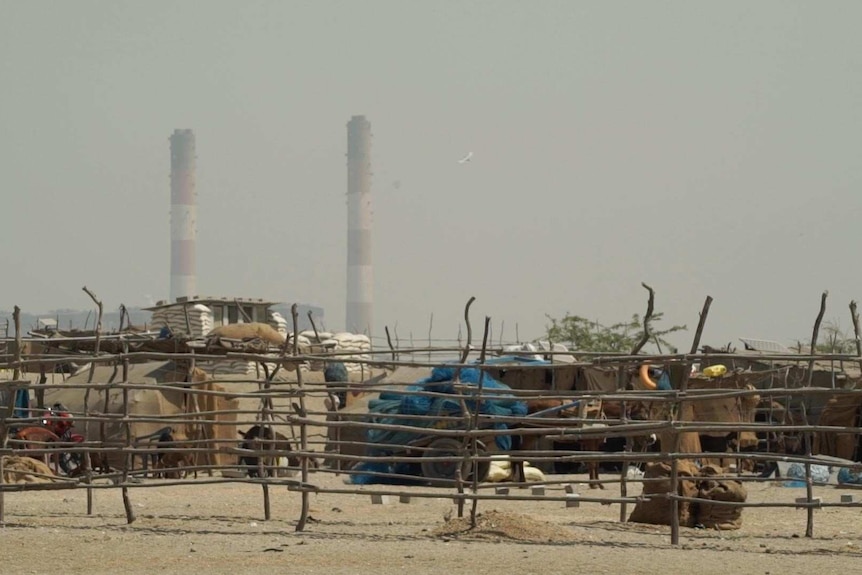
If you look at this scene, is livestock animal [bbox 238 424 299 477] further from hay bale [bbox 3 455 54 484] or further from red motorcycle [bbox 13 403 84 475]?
hay bale [bbox 3 455 54 484]

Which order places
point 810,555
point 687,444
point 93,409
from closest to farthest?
1. point 810,555
2. point 687,444
3. point 93,409

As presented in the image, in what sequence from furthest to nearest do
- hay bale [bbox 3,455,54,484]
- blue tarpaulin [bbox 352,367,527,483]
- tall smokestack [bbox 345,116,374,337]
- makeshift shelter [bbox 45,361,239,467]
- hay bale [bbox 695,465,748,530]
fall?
tall smokestack [bbox 345,116,374,337] → makeshift shelter [bbox 45,361,239,467] → blue tarpaulin [bbox 352,367,527,483] → hay bale [bbox 3,455,54,484] → hay bale [bbox 695,465,748,530]

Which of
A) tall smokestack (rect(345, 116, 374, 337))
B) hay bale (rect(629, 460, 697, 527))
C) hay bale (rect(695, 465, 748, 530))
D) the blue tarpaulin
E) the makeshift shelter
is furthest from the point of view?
tall smokestack (rect(345, 116, 374, 337))

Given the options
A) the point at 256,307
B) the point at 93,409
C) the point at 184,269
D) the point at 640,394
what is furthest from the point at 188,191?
the point at 640,394

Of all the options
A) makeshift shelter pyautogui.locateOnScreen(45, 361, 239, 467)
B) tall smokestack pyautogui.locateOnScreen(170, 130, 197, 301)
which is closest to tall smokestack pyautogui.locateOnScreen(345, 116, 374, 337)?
tall smokestack pyautogui.locateOnScreen(170, 130, 197, 301)

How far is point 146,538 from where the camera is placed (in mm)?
8391

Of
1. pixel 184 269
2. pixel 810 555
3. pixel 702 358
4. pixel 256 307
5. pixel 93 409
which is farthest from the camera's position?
pixel 184 269

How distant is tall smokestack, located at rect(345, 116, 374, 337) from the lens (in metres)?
77.2

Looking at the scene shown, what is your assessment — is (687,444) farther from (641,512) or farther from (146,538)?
(146,538)

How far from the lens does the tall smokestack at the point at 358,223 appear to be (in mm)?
77250

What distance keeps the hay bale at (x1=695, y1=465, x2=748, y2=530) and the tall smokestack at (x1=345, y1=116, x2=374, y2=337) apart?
2599 inches

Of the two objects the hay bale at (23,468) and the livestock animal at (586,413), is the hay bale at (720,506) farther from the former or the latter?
the hay bale at (23,468)

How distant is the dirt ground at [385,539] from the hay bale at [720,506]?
0.17 meters

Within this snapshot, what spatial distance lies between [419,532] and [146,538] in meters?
1.68
